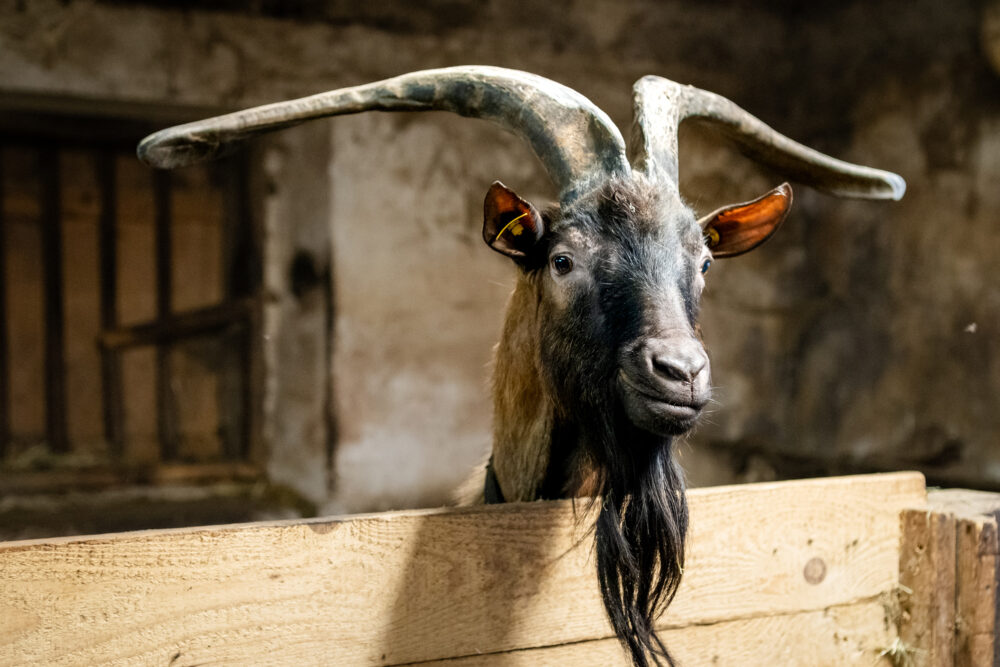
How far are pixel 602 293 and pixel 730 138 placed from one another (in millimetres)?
859

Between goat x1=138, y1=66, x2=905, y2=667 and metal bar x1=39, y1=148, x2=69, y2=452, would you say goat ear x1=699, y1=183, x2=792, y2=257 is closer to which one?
goat x1=138, y1=66, x2=905, y2=667

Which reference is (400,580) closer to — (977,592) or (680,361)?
(680,361)

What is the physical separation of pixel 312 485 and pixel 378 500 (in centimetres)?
35

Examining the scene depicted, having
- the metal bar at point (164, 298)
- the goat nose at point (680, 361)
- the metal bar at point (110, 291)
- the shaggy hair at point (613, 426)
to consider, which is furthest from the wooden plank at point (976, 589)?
the metal bar at point (110, 291)

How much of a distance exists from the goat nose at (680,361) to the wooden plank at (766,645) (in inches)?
20.5

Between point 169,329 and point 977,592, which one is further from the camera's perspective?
point 169,329

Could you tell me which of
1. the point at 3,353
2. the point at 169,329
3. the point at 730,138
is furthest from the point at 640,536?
the point at 3,353

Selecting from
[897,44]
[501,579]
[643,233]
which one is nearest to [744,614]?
[501,579]

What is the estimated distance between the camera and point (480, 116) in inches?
71.9

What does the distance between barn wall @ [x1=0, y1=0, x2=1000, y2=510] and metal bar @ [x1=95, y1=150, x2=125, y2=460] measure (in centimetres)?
164

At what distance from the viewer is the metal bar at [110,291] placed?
549 cm

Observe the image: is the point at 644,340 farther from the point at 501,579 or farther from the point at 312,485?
the point at 312,485

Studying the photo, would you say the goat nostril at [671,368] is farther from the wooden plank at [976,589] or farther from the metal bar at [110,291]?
the metal bar at [110,291]

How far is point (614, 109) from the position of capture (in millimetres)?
4660
